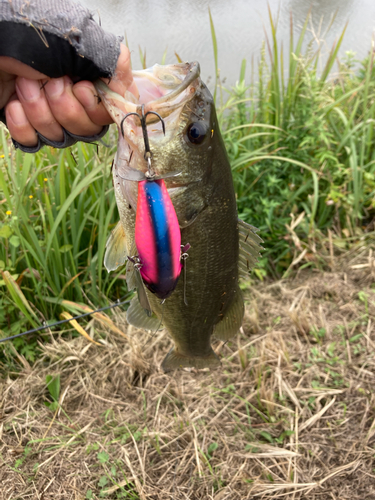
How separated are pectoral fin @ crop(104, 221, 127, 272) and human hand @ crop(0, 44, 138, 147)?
378 mm

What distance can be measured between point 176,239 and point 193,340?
88 cm

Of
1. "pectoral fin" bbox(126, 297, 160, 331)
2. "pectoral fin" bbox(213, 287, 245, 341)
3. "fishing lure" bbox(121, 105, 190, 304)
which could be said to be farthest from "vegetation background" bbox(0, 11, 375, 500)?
"fishing lure" bbox(121, 105, 190, 304)

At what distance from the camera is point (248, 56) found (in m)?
Result: 5.06

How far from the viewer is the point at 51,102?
1.22 m

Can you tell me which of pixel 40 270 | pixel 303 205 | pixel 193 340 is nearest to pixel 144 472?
pixel 193 340

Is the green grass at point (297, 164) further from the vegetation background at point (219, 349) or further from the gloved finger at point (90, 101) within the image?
the gloved finger at point (90, 101)

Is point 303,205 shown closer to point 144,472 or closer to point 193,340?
point 193,340

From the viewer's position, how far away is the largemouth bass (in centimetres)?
119

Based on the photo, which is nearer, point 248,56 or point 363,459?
point 363,459

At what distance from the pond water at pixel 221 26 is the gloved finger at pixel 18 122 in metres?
3.98

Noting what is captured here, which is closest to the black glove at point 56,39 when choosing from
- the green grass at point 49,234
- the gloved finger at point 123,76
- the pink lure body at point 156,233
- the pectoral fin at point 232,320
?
the gloved finger at point 123,76

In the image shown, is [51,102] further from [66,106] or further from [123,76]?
[123,76]

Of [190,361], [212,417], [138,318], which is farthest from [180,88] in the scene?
[212,417]

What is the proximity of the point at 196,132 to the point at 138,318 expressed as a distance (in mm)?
861
